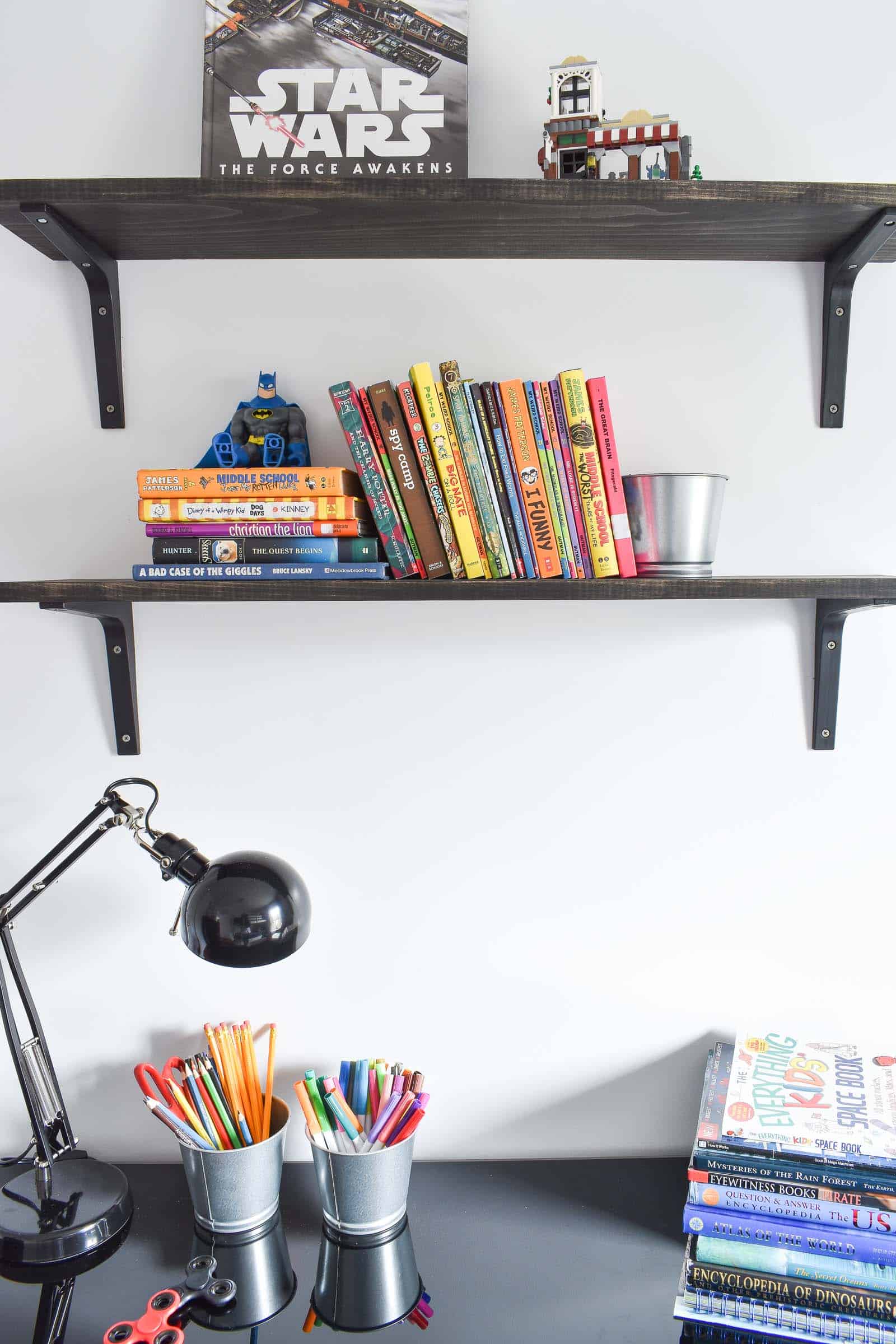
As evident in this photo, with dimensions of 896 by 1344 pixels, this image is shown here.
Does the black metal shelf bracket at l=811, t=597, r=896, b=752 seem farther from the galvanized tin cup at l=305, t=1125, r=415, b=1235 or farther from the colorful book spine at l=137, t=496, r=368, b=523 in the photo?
the galvanized tin cup at l=305, t=1125, r=415, b=1235

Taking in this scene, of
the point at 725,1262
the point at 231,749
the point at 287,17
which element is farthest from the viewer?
the point at 231,749

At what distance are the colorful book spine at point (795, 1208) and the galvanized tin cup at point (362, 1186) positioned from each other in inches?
13.4

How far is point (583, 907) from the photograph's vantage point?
1285 millimetres

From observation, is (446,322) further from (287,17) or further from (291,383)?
(287,17)

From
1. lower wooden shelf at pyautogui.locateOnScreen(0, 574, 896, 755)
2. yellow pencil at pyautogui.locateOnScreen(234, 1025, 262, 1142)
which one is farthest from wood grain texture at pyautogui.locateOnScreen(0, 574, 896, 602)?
yellow pencil at pyautogui.locateOnScreen(234, 1025, 262, 1142)

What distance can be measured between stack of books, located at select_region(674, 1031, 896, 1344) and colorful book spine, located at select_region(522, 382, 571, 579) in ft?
2.23

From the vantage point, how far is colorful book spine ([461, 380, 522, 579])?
1.04 m

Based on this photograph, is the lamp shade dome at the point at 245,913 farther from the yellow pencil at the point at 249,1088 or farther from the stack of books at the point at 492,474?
the stack of books at the point at 492,474

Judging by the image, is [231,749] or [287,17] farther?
[231,749]

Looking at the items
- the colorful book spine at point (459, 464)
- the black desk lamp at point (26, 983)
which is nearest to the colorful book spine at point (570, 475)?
the colorful book spine at point (459, 464)

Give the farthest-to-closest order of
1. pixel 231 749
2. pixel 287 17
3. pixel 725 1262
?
pixel 231 749 < pixel 287 17 < pixel 725 1262

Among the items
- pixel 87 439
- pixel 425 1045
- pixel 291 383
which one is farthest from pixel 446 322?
pixel 425 1045

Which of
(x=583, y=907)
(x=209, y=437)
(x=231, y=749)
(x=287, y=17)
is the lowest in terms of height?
(x=583, y=907)

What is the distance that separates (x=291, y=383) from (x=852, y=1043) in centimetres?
116
